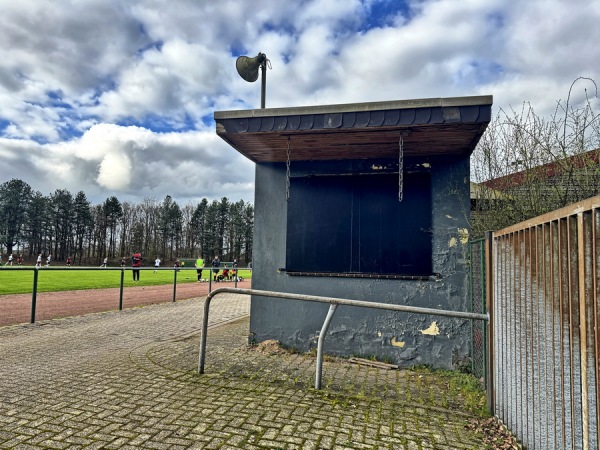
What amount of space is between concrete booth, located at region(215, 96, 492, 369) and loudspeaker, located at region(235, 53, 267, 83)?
170cm

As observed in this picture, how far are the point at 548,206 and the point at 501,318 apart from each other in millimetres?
1952

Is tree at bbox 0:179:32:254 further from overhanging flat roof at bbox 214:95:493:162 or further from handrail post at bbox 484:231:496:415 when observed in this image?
handrail post at bbox 484:231:496:415

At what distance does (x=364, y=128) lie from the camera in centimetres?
438

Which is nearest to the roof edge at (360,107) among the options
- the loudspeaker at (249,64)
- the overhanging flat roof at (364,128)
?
the overhanging flat roof at (364,128)

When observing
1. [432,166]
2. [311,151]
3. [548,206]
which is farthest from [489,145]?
[311,151]

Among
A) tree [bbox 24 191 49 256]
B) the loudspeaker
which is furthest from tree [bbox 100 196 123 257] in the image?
the loudspeaker

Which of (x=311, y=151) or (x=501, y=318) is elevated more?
(x=311, y=151)

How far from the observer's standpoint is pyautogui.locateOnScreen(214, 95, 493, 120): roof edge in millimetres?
4090

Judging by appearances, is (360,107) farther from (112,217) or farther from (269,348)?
(112,217)

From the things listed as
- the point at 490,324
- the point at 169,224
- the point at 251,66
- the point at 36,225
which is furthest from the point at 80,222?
the point at 490,324

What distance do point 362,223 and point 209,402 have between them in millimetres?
2994

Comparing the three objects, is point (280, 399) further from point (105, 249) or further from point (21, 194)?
point (21, 194)

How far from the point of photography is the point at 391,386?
3.98 metres

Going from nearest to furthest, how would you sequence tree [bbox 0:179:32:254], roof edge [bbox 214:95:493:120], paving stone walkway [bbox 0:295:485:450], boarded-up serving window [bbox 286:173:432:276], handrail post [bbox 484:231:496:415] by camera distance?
1. paving stone walkway [bbox 0:295:485:450]
2. handrail post [bbox 484:231:496:415]
3. roof edge [bbox 214:95:493:120]
4. boarded-up serving window [bbox 286:173:432:276]
5. tree [bbox 0:179:32:254]
